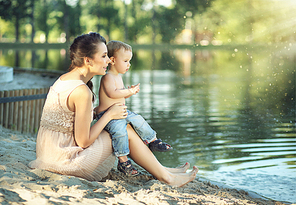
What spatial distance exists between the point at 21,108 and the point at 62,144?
3481mm

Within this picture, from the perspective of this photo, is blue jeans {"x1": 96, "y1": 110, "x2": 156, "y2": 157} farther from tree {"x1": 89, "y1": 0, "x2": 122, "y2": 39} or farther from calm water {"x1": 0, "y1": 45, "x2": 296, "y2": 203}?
tree {"x1": 89, "y1": 0, "x2": 122, "y2": 39}

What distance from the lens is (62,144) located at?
377 cm

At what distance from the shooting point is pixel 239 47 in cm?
5538

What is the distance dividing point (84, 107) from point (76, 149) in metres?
0.44

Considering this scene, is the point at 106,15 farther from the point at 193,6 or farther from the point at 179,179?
the point at 179,179

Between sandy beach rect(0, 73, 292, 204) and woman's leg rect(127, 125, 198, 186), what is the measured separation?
0.32 ft

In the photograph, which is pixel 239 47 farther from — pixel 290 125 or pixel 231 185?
pixel 231 185

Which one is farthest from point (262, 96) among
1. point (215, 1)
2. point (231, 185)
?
point (215, 1)

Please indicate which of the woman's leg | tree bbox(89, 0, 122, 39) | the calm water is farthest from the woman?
tree bbox(89, 0, 122, 39)

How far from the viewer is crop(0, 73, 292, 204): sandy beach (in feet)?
10.0

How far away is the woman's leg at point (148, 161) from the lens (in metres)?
4.04

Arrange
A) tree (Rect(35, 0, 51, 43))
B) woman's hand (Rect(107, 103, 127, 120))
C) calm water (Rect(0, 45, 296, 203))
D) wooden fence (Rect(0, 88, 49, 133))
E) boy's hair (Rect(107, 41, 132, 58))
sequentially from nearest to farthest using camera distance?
1. woman's hand (Rect(107, 103, 127, 120))
2. boy's hair (Rect(107, 41, 132, 58))
3. calm water (Rect(0, 45, 296, 203))
4. wooden fence (Rect(0, 88, 49, 133))
5. tree (Rect(35, 0, 51, 43))

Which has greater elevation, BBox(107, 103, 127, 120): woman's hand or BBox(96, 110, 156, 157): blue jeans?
BBox(107, 103, 127, 120): woman's hand

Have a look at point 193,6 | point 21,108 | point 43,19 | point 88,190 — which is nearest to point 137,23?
point 193,6
